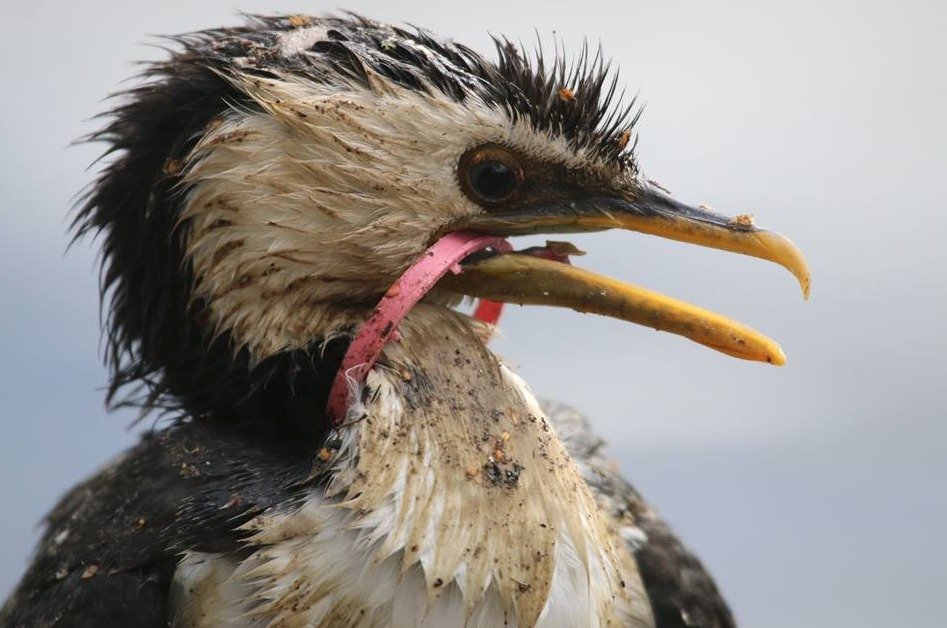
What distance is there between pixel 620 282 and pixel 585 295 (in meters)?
0.10

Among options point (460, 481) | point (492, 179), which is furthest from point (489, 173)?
point (460, 481)

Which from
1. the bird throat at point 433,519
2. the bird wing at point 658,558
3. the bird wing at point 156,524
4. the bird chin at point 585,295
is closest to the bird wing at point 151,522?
the bird wing at point 156,524

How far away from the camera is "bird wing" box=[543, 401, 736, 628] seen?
3580mm

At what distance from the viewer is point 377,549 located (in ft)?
8.77

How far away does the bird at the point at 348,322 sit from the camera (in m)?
2.71

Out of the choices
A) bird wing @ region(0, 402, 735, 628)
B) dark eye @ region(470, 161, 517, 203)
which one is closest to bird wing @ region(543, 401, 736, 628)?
dark eye @ region(470, 161, 517, 203)

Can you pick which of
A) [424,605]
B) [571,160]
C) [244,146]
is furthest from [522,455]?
[244,146]

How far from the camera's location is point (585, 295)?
9.71ft

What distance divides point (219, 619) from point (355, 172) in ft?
3.58

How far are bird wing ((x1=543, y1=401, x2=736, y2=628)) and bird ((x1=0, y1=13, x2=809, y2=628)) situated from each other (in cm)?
54

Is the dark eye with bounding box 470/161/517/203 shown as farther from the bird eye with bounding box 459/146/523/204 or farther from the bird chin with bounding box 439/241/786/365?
the bird chin with bounding box 439/241/786/365

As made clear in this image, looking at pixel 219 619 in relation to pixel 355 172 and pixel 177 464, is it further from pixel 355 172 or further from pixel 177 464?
pixel 355 172

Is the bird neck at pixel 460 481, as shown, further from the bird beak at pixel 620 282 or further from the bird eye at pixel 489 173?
the bird eye at pixel 489 173

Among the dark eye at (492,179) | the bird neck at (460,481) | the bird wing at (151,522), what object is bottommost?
the bird wing at (151,522)
